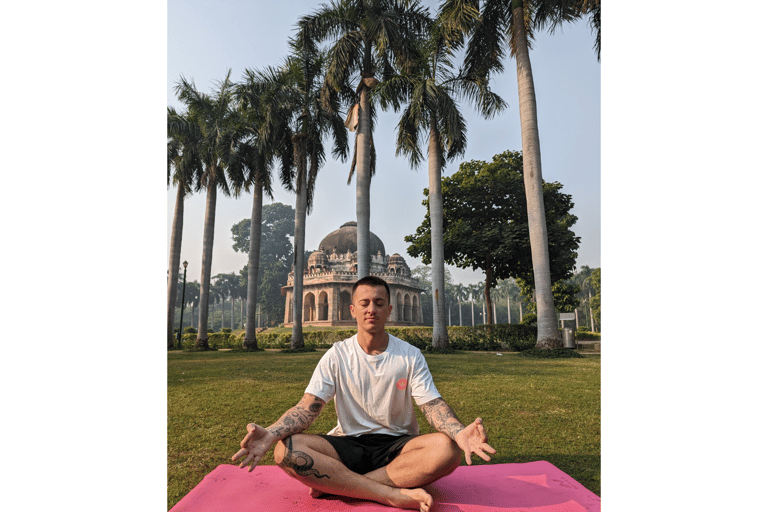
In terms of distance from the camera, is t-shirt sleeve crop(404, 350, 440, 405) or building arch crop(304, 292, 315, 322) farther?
building arch crop(304, 292, 315, 322)

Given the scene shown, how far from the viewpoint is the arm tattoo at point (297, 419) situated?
7.72ft

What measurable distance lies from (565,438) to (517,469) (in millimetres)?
1273

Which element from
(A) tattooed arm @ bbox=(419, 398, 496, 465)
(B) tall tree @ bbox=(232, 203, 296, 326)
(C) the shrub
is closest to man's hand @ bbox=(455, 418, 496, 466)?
(A) tattooed arm @ bbox=(419, 398, 496, 465)

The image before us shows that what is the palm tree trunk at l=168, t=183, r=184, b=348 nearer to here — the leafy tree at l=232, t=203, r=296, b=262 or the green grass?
the green grass

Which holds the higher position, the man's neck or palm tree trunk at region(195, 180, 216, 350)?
palm tree trunk at region(195, 180, 216, 350)

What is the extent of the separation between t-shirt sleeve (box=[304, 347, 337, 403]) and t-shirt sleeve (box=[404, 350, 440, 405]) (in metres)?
0.45

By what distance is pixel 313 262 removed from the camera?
30.4m

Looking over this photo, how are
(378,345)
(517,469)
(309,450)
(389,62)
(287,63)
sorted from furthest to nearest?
(287,63), (389,62), (517,469), (378,345), (309,450)

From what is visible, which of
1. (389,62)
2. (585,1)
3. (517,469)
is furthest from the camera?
(389,62)

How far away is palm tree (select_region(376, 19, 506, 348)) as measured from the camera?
11133 millimetres

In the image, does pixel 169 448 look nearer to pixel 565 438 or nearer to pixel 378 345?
pixel 378 345

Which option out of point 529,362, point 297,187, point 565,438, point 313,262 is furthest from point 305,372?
point 313,262

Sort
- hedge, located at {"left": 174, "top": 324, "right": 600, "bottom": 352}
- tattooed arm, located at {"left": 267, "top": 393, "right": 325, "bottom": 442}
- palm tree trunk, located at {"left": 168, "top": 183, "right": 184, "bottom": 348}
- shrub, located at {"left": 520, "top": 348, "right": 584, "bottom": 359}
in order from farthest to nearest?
palm tree trunk, located at {"left": 168, "top": 183, "right": 184, "bottom": 348}
hedge, located at {"left": 174, "top": 324, "right": 600, "bottom": 352}
shrub, located at {"left": 520, "top": 348, "right": 584, "bottom": 359}
tattooed arm, located at {"left": 267, "top": 393, "right": 325, "bottom": 442}

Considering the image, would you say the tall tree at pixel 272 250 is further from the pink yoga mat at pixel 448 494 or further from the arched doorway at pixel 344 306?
the pink yoga mat at pixel 448 494
